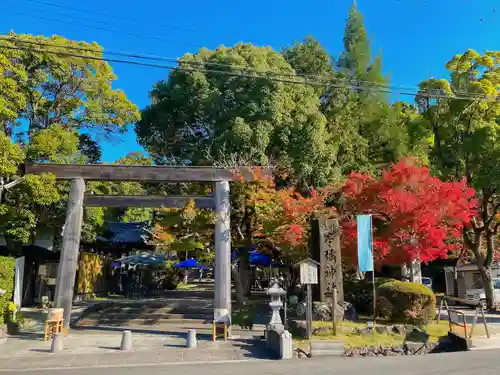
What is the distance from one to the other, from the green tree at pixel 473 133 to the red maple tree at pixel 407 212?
4.99 m

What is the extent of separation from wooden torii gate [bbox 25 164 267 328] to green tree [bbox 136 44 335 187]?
4.87 meters

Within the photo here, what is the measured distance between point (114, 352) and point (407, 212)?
33.5 feet

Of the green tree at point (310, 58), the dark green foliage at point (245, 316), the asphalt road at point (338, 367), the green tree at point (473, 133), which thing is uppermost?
the green tree at point (310, 58)

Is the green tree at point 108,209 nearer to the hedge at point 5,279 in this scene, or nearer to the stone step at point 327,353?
the hedge at point 5,279

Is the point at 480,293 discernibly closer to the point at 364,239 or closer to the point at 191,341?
the point at 364,239

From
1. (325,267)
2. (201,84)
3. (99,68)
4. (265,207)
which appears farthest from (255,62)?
(325,267)

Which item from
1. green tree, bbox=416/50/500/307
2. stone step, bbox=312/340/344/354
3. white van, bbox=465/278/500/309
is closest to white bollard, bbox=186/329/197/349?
stone step, bbox=312/340/344/354

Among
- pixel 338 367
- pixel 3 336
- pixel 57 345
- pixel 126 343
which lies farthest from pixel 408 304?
pixel 3 336

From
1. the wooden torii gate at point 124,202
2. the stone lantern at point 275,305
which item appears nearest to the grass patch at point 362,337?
the stone lantern at point 275,305

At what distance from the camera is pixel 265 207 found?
53.5ft

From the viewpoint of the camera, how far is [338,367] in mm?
9227

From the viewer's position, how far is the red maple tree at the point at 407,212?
566 inches

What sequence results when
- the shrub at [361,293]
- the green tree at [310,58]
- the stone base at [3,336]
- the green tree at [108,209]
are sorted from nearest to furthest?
the stone base at [3,336] → the shrub at [361,293] → the green tree at [108,209] → the green tree at [310,58]

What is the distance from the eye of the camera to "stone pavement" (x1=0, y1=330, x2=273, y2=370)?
9961 millimetres
